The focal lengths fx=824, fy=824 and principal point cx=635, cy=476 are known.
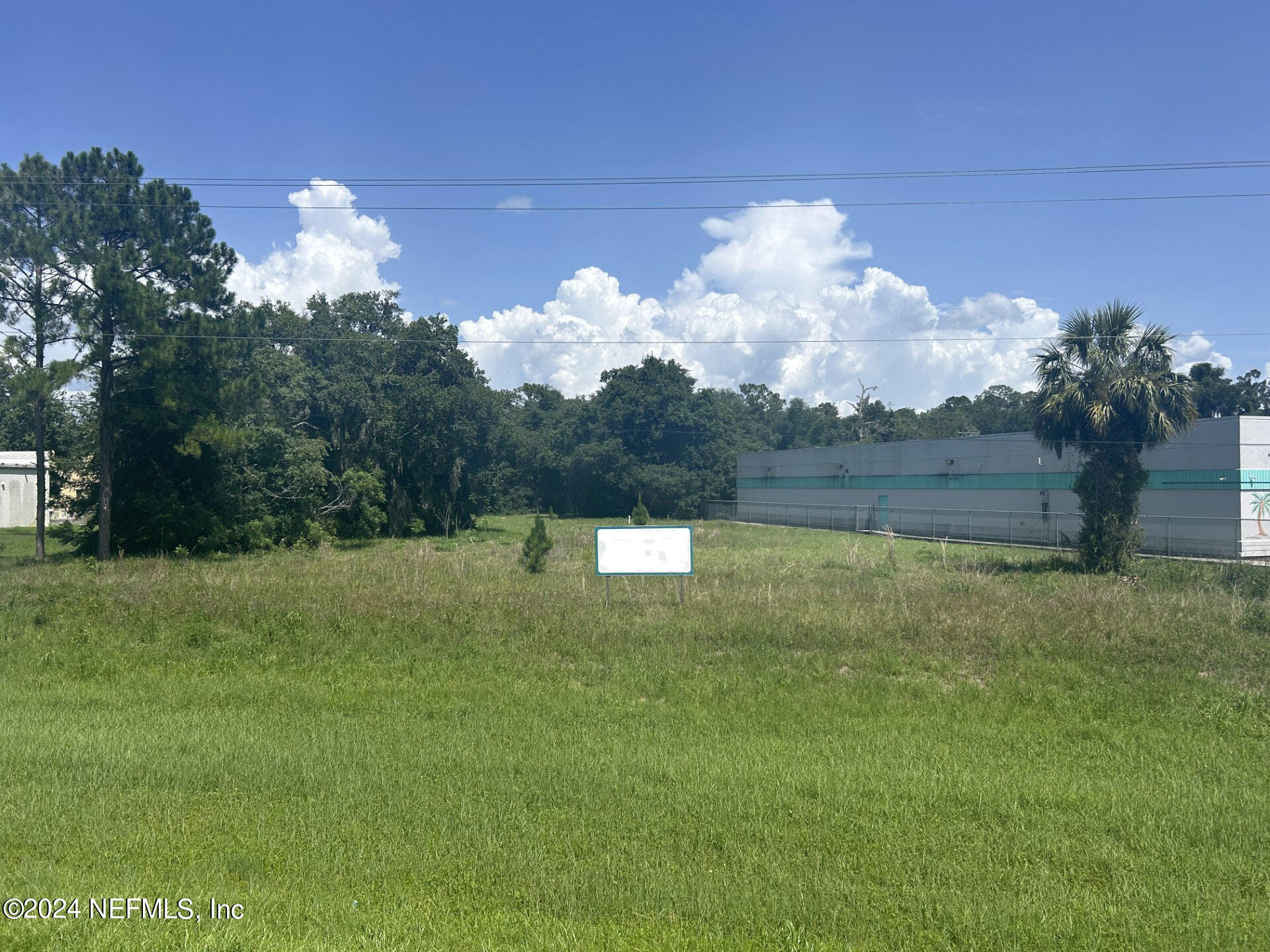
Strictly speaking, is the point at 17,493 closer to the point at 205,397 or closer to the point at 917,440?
the point at 205,397

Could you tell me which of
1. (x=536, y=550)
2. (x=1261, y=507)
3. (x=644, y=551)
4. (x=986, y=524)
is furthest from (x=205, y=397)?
(x=1261, y=507)

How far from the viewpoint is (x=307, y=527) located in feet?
120

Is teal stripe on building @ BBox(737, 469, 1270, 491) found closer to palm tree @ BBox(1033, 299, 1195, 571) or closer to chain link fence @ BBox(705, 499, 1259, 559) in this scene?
chain link fence @ BBox(705, 499, 1259, 559)

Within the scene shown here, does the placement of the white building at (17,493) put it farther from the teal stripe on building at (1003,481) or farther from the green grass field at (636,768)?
the green grass field at (636,768)

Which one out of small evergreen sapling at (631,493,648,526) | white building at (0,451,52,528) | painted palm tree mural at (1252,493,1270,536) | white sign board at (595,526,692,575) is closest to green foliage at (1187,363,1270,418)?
painted palm tree mural at (1252,493,1270,536)

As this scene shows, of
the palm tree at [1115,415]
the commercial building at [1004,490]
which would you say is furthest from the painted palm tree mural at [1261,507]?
the palm tree at [1115,415]

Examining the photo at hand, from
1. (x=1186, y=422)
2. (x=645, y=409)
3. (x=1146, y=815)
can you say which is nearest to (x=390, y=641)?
(x=1146, y=815)

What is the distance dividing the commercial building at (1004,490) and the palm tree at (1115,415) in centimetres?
603

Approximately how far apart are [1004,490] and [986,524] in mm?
1927

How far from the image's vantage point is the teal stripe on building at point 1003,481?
3067 cm

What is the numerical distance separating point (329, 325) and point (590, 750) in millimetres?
49788

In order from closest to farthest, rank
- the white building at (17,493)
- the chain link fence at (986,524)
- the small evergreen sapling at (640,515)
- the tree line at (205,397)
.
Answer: the tree line at (205,397)
the chain link fence at (986,524)
the small evergreen sapling at (640,515)
the white building at (17,493)

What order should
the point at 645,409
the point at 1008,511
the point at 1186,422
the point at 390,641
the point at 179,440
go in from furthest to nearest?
the point at 645,409, the point at 1008,511, the point at 179,440, the point at 1186,422, the point at 390,641

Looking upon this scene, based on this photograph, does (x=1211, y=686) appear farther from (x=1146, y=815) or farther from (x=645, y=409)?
(x=645, y=409)
